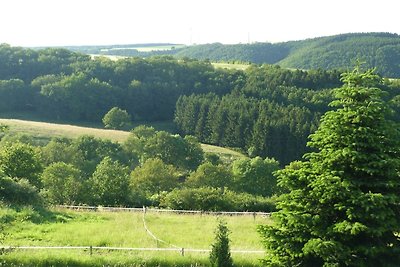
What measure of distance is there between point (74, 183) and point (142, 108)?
8372cm

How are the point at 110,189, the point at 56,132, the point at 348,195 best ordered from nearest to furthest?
the point at 348,195 → the point at 110,189 → the point at 56,132

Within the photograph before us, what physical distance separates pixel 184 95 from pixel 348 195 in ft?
363

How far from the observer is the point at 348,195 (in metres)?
11.5

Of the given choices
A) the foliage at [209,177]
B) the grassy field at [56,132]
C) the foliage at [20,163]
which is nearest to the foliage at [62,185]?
the foliage at [20,163]

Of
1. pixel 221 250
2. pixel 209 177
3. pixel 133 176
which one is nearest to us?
pixel 221 250

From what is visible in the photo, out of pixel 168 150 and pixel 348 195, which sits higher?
pixel 348 195

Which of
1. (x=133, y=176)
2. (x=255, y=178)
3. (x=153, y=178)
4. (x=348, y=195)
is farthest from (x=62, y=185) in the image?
(x=348, y=195)

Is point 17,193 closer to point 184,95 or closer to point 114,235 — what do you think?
point 114,235

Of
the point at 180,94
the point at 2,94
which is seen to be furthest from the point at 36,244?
the point at 180,94

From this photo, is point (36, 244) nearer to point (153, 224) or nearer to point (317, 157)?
point (153, 224)

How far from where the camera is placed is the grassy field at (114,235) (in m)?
15.5

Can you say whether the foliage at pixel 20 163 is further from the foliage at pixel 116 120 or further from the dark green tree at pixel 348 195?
the foliage at pixel 116 120

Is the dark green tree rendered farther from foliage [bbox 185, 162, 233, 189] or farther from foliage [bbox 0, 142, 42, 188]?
foliage [bbox 185, 162, 233, 189]

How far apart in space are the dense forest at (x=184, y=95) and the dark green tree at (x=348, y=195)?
7669 centimetres
